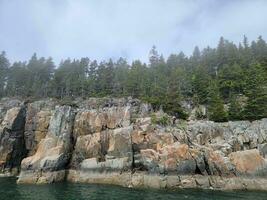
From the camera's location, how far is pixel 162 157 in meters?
54.5

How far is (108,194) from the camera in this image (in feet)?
145

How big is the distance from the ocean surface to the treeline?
86.5ft

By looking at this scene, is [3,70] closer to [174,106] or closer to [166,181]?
[174,106]

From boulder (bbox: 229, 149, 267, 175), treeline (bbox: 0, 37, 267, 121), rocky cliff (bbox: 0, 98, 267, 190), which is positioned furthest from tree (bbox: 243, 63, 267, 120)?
boulder (bbox: 229, 149, 267, 175)

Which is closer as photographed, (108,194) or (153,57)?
(108,194)

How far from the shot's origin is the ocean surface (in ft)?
135

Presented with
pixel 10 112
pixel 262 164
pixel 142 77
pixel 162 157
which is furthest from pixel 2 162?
pixel 262 164

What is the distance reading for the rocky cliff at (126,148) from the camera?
5303 centimetres

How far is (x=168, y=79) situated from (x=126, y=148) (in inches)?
1613

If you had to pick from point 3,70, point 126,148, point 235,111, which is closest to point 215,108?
point 235,111

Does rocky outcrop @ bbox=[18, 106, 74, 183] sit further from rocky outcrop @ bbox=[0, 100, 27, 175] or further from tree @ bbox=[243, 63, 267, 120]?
tree @ bbox=[243, 63, 267, 120]

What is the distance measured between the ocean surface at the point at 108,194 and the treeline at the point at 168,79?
26359 mm

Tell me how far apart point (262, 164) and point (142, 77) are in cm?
5099

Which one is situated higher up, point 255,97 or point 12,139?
point 255,97
